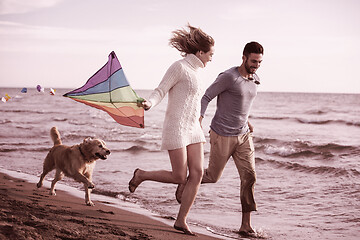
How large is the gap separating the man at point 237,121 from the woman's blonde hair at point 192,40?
0.54 metres

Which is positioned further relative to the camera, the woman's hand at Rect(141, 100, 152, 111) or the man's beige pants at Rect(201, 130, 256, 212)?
the man's beige pants at Rect(201, 130, 256, 212)

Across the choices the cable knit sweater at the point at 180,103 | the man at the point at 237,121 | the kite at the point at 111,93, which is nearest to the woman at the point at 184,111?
the cable knit sweater at the point at 180,103

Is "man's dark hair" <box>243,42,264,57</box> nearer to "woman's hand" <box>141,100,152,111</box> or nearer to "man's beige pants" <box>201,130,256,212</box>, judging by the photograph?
"man's beige pants" <box>201,130,256,212</box>

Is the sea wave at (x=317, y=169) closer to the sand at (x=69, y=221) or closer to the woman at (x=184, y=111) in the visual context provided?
the sand at (x=69, y=221)

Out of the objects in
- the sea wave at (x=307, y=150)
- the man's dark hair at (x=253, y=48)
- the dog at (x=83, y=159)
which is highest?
the man's dark hair at (x=253, y=48)

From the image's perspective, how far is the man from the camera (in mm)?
4695

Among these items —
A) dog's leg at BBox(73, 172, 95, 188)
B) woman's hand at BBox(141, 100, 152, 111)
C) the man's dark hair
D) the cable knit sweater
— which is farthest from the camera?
dog's leg at BBox(73, 172, 95, 188)

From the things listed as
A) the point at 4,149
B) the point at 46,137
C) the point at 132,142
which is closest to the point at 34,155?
the point at 4,149

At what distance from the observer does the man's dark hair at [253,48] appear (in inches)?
184

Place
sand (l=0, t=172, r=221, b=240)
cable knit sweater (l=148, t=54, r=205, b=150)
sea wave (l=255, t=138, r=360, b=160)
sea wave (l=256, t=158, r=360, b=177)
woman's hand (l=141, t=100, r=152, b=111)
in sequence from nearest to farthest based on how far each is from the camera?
1. sand (l=0, t=172, r=221, b=240)
2. woman's hand (l=141, t=100, r=152, b=111)
3. cable knit sweater (l=148, t=54, r=205, b=150)
4. sea wave (l=256, t=158, r=360, b=177)
5. sea wave (l=255, t=138, r=360, b=160)

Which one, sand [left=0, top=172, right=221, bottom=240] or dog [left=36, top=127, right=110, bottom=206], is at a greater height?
dog [left=36, top=127, right=110, bottom=206]

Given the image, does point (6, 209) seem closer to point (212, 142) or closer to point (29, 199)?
point (29, 199)

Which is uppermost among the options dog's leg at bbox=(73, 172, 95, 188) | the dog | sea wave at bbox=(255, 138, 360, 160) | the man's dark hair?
the man's dark hair

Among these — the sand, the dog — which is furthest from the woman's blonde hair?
the dog
